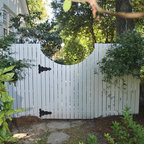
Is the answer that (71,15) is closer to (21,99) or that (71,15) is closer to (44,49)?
(44,49)

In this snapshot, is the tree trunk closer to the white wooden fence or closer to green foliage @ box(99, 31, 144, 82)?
green foliage @ box(99, 31, 144, 82)

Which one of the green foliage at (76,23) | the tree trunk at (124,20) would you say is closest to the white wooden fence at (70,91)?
the tree trunk at (124,20)

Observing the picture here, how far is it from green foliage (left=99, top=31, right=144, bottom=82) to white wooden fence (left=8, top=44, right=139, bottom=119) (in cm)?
48

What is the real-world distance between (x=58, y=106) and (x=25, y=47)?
163 centimetres

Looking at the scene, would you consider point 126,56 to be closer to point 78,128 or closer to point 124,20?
point 78,128

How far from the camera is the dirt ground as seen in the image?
3.34 m

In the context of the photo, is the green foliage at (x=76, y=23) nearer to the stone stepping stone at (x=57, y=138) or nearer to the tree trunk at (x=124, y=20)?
the tree trunk at (x=124, y=20)

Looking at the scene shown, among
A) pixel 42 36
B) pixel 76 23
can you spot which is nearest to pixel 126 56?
pixel 42 36

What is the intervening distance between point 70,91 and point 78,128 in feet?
2.96

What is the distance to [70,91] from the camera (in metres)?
4.34

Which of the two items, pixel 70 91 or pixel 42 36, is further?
pixel 42 36

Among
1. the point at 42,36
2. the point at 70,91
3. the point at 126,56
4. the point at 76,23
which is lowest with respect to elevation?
the point at 70,91

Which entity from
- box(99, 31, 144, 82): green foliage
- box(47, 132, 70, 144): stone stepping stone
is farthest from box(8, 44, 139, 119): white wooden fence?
box(47, 132, 70, 144): stone stepping stone

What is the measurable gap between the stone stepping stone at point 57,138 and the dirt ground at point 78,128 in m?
0.08
